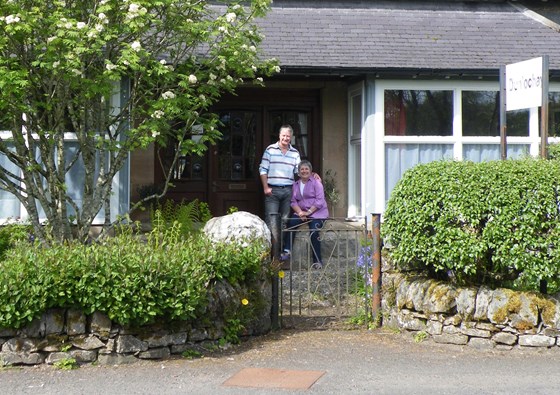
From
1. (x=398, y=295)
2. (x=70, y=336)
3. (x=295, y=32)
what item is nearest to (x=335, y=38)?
(x=295, y=32)

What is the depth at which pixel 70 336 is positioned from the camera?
276 inches

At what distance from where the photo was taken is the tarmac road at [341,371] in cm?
632

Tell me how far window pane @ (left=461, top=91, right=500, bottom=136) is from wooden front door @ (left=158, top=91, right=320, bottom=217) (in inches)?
107

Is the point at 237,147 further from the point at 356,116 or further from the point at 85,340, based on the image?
the point at 85,340

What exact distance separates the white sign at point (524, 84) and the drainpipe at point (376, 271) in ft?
6.81

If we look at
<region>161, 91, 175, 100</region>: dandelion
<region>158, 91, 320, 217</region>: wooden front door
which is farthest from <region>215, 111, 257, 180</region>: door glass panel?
<region>161, 91, 175, 100</region>: dandelion

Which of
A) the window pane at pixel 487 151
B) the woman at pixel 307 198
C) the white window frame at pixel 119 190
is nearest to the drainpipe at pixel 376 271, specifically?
the woman at pixel 307 198

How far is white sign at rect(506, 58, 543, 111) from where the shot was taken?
27.6 feet

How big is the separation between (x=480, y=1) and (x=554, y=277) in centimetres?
786

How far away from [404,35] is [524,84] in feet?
14.8

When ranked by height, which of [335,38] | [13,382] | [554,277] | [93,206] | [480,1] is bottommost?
[13,382]

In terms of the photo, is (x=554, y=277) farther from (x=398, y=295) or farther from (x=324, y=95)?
(x=324, y=95)

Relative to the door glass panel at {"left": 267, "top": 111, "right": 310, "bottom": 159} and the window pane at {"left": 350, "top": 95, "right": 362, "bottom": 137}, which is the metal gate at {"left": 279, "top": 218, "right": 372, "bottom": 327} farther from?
the door glass panel at {"left": 267, "top": 111, "right": 310, "bottom": 159}

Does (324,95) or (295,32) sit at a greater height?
(295,32)
